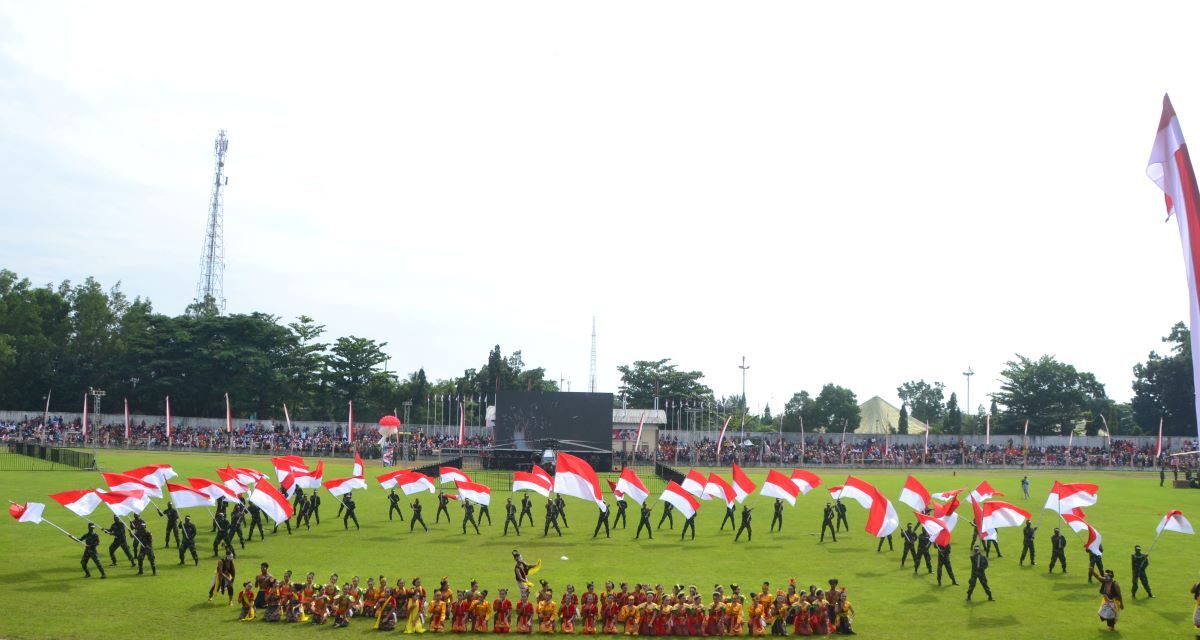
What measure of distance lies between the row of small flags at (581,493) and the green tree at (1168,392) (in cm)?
8133

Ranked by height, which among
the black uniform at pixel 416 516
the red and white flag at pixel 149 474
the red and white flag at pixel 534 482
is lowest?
the black uniform at pixel 416 516

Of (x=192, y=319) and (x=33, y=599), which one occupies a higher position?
(x=192, y=319)

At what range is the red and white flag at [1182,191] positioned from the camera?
12.0 m

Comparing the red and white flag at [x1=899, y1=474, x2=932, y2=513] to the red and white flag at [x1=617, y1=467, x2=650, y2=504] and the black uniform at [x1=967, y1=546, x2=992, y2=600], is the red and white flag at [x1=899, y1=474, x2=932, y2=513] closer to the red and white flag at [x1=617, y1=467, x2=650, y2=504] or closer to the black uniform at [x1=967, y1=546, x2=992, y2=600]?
the black uniform at [x1=967, y1=546, x2=992, y2=600]

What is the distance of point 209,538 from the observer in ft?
101

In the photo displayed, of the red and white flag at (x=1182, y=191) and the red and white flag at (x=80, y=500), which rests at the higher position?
the red and white flag at (x=1182, y=191)

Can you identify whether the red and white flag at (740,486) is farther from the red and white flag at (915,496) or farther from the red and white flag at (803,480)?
the red and white flag at (915,496)

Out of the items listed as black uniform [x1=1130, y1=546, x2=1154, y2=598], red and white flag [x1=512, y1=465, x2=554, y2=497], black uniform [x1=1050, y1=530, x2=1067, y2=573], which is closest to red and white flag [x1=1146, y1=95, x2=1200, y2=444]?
black uniform [x1=1130, y1=546, x2=1154, y2=598]

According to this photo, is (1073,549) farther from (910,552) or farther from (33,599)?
(33,599)

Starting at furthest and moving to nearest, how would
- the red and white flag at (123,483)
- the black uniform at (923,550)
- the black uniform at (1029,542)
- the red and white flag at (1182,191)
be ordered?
the black uniform at (1029,542)
the black uniform at (923,550)
the red and white flag at (123,483)
the red and white flag at (1182,191)

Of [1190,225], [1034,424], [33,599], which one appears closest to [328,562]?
[33,599]

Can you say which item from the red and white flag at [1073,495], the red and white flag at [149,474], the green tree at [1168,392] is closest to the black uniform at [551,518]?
the red and white flag at [149,474]

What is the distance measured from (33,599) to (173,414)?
75961 mm

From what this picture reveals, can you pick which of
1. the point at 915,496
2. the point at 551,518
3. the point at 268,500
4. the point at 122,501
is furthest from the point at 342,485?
the point at 915,496
